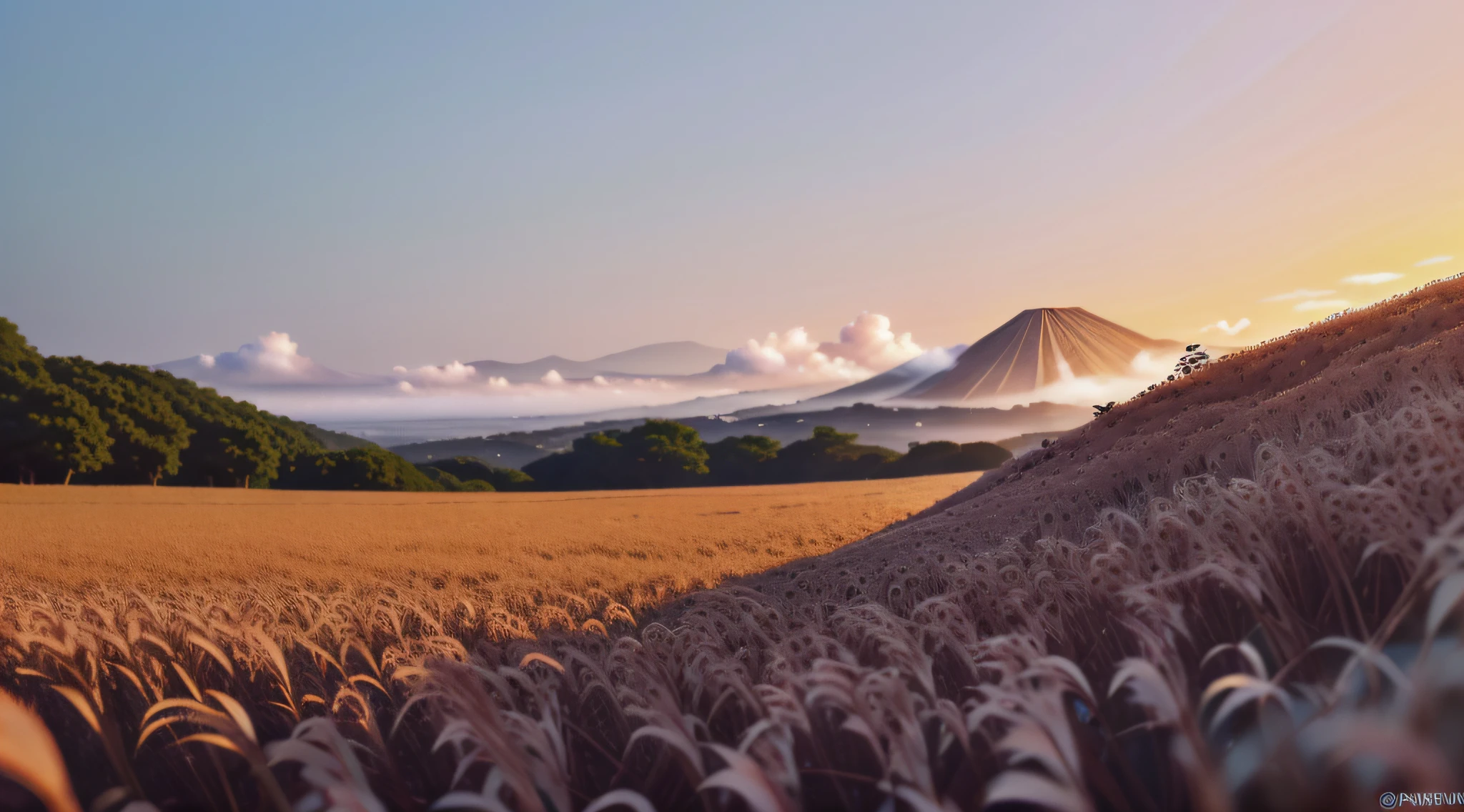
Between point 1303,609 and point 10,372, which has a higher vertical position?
point 10,372

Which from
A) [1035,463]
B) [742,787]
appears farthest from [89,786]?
[1035,463]

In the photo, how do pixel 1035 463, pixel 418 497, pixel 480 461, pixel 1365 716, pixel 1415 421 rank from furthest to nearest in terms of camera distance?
pixel 480 461, pixel 418 497, pixel 1035 463, pixel 1415 421, pixel 1365 716

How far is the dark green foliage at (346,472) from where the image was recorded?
48.7 meters

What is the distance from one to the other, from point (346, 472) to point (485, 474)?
17.8 metres

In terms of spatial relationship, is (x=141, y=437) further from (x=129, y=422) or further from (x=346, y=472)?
(x=346, y=472)

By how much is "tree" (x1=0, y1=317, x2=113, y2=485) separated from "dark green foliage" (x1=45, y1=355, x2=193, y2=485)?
54.6 inches

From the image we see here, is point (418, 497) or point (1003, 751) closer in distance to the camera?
point (1003, 751)

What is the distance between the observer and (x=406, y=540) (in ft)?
58.7

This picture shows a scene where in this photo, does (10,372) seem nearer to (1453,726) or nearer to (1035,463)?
(1035,463)

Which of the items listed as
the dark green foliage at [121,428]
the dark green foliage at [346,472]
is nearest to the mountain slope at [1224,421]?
the dark green foliage at [121,428]

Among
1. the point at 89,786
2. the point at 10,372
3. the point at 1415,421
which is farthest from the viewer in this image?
the point at 10,372

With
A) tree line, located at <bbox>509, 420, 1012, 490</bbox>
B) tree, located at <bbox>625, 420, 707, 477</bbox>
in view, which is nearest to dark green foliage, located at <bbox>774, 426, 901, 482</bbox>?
tree line, located at <bbox>509, 420, 1012, 490</bbox>

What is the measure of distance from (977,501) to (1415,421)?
9.46m

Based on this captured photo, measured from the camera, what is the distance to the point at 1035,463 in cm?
1579
